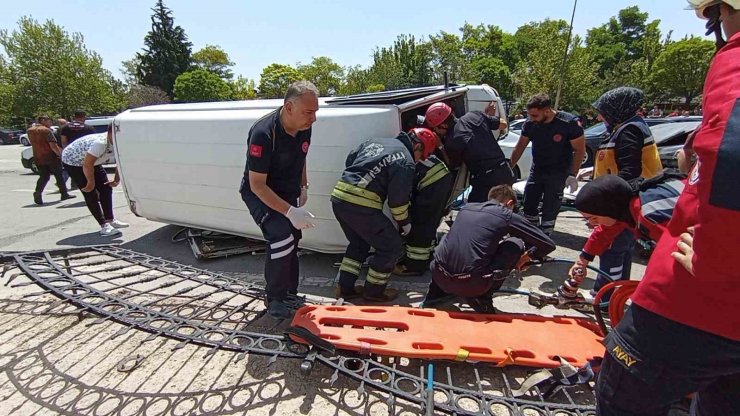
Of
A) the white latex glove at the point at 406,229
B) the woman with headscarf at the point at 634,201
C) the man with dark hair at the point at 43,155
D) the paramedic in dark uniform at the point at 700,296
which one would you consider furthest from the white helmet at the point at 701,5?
the man with dark hair at the point at 43,155

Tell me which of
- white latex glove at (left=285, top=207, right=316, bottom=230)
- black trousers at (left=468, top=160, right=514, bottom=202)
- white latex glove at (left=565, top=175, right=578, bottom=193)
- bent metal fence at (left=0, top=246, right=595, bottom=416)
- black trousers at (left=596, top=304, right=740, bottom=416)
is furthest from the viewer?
white latex glove at (left=565, top=175, right=578, bottom=193)

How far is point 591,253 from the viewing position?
261 cm

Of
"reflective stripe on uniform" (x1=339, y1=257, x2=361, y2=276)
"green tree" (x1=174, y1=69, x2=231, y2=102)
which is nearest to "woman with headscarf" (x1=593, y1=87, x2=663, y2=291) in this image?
"reflective stripe on uniform" (x1=339, y1=257, x2=361, y2=276)

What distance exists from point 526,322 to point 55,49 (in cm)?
3558

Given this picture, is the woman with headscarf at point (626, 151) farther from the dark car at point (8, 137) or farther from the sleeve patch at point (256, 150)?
the dark car at point (8, 137)

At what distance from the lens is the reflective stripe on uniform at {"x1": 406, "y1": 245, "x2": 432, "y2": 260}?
3.59 metres

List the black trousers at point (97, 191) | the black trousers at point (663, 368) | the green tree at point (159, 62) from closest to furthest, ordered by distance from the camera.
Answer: the black trousers at point (663, 368) < the black trousers at point (97, 191) < the green tree at point (159, 62)

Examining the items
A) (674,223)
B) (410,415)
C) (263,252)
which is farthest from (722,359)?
(263,252)

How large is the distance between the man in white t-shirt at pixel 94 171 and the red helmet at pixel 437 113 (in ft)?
11.9

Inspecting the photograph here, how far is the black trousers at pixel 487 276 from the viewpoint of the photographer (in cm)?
266

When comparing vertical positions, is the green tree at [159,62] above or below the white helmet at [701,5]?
above

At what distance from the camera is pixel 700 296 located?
1011 millimetres

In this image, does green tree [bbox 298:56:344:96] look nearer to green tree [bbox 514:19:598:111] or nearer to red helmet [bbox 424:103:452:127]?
green tree [bbox 514:19:598:111]

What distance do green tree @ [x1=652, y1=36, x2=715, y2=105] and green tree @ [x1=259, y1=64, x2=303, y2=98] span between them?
102 ft
